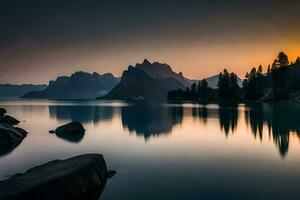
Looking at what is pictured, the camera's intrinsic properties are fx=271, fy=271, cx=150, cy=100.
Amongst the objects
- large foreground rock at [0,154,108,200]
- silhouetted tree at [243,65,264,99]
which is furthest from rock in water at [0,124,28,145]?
silhouetted tree at [243,65,264,99]

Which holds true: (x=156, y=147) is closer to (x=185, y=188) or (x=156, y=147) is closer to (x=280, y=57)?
(x=185, y=188)

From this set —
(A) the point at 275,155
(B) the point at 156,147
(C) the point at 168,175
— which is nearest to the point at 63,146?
(B) the point at 156,147

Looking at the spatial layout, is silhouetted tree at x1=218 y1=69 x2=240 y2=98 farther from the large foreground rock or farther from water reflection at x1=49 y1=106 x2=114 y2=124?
the large foreground rock

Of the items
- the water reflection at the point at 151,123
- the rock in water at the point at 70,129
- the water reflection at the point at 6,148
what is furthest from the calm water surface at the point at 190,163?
the water reflection at the point at 151,123

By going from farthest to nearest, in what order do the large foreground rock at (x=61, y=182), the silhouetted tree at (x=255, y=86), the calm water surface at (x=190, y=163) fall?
1. the silhouetted tree at (x=255, y=86)
2. the calm water surface at (x=190, y=163)
3. the large foreground rock at (x=61, y=182)

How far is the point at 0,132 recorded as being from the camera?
119ft

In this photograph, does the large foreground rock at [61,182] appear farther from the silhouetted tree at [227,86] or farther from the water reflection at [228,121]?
the silhouetted tree at [227,86]

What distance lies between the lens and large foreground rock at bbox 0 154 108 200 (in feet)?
42.4

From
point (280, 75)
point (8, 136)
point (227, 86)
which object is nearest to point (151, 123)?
point (8, 136)

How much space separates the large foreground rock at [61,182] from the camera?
1294 cm

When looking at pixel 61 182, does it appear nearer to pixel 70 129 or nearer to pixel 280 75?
pixel 70 129

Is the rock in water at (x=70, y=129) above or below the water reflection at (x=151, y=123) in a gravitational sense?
above

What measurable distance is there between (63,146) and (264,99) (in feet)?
470

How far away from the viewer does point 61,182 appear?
14.5 m
